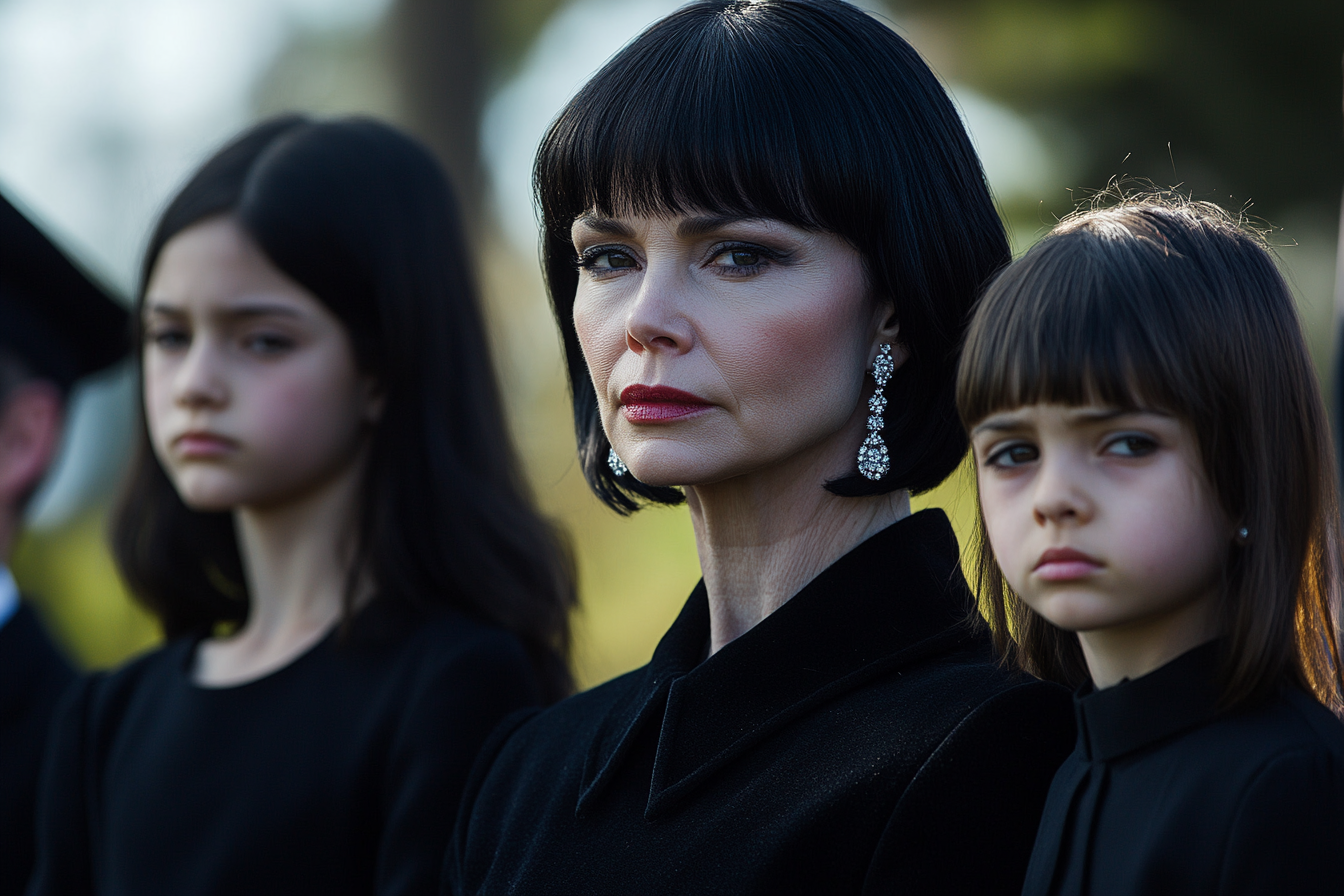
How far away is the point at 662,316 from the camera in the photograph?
2.23 m

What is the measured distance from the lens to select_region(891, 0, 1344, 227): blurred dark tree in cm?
672

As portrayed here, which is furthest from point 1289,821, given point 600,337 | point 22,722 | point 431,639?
point 22,722

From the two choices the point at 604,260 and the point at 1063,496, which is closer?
the point at 1063,496

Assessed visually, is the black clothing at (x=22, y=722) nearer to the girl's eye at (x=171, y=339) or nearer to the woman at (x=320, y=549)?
the woman at (x=320, y=549)

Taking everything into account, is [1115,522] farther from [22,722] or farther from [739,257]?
[22,722]

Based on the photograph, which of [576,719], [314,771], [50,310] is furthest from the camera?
[50,310]

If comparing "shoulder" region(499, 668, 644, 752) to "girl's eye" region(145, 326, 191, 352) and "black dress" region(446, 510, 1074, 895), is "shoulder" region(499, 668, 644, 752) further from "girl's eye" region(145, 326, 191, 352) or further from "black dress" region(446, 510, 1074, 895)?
"girl's eye" region(145, 326, 191, 352)

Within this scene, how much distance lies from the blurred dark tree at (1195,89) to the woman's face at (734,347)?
15.3 feet

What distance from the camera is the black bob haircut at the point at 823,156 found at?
7.24 feet

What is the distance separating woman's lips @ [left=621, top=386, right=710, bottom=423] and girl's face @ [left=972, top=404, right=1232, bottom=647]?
2.01 feet

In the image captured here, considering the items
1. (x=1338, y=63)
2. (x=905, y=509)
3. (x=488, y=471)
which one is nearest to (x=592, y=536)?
(x=1338, y=63)

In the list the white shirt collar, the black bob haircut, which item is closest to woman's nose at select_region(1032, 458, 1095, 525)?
the black bob haircut


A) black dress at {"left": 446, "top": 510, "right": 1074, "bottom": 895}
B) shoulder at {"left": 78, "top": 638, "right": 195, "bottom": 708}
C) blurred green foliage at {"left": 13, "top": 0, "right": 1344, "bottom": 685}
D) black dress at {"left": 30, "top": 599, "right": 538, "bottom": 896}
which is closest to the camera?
black dress at {"left": 446, "top": 510, "right": 1074, "bottom": 895}

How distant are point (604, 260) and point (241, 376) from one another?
3.98 ft
